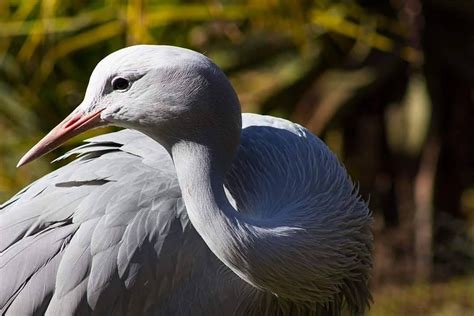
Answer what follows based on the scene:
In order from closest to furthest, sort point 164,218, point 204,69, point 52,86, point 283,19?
point 204,69 < point 164,218 < point 283,19 < point 52,86

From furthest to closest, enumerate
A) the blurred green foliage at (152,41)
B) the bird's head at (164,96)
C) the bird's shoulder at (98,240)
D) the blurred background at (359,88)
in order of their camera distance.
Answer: the blurred background at (359,88), the blurred green foliage at (152,41), the bird's shoulder at (98,240), the bird's head at (164,96)

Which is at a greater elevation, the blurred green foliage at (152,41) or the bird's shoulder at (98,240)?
the bird's shoulder at (98,240)

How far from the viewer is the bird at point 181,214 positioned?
3.57 metres

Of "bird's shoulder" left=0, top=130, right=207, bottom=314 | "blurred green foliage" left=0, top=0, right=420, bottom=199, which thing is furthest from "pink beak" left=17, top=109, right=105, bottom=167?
"blurred green foliage" left=0, top=0, right=420, bottom=199

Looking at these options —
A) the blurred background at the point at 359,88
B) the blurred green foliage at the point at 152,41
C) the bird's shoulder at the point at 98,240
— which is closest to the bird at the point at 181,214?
the bird's shoulder at the point at 98,240

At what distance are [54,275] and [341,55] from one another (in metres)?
4.14

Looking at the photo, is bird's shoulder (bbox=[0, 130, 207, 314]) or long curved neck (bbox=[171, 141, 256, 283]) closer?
long curved neck (bbox=[171, 141, 256, 283])

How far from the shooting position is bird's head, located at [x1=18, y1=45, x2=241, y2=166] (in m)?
3.55

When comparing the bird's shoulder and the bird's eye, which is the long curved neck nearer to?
the bird's eye

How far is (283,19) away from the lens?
285 inches

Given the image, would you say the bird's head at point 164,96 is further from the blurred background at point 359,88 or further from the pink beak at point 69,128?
the blurred background at point 359,88

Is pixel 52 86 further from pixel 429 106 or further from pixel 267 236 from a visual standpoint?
pixel 267 236

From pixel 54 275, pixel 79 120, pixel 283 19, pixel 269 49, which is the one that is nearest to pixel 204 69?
pixel 79 120

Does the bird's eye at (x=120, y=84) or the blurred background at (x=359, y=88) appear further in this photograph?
the blurred background at (x=359, y=88)
